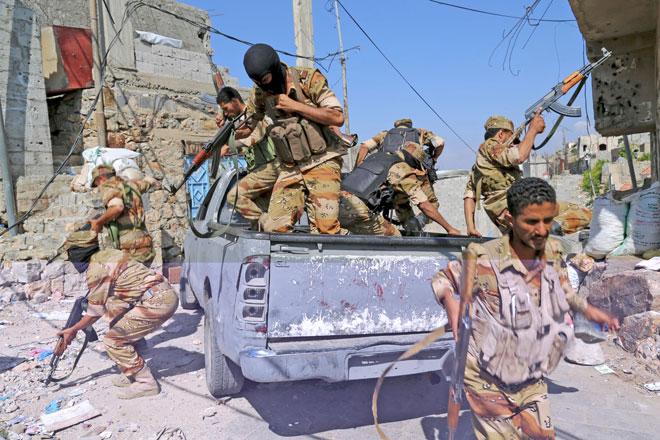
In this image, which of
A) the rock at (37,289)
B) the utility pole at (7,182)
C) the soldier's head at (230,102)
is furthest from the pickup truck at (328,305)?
the utility pole at (7,182)

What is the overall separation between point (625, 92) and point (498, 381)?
4807mm

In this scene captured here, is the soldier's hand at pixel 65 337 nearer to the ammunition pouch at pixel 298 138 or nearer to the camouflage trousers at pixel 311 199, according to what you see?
the camouflage trousers at pixel 311 199

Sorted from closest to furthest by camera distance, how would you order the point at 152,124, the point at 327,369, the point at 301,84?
the point at 327,369
the point at 301,84
the point at 152,124

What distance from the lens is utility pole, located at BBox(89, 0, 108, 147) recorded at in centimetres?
793

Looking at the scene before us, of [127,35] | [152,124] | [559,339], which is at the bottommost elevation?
[559,339]

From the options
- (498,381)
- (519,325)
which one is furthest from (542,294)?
(498,381)

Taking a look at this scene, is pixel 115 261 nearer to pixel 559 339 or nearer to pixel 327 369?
pixel 327 369

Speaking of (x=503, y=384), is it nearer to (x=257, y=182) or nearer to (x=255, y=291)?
(x=255, y=291)

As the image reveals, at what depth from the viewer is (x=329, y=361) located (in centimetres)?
260

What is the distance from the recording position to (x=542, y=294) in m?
1.80

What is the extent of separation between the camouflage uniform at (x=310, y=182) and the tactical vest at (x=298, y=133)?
0.01 metres

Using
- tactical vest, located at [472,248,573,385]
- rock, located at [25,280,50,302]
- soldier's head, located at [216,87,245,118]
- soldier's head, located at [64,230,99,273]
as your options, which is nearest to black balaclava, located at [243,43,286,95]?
soldier's head, located at [216,87,245,118]

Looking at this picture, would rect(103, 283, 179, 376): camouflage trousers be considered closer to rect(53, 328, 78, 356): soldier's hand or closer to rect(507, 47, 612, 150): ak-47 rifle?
rect(53, 328, 78, 356): soldier's hand

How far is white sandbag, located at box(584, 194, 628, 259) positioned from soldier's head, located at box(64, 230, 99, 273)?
4350 mm
